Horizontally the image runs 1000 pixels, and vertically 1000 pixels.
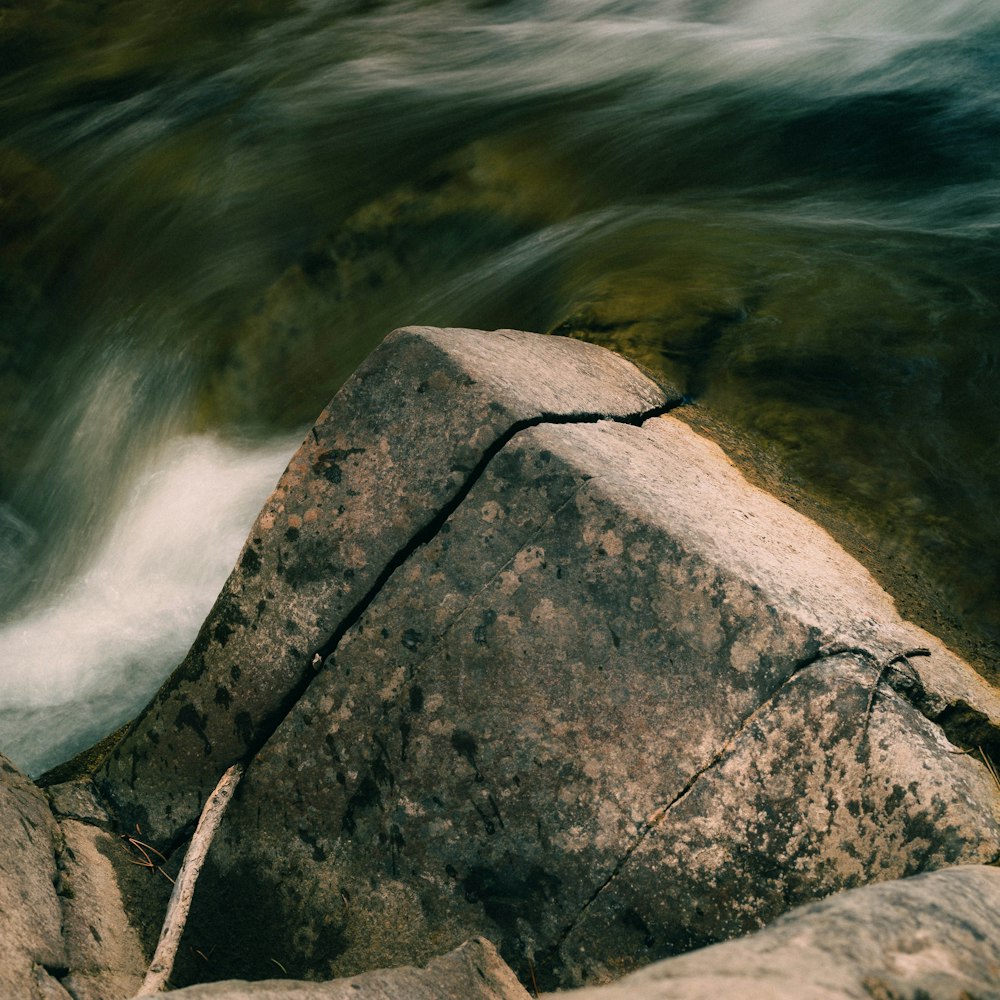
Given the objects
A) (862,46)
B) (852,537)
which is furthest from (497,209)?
(852,537)

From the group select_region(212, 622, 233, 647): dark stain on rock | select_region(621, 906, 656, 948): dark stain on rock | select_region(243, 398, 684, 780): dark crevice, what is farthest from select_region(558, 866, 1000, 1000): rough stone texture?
select_region(212, 622, 233, 647): dark stain on rock

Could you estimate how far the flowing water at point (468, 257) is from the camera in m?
3.97

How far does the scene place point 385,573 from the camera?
114 inches

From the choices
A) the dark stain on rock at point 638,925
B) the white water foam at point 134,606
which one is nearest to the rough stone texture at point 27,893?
the dark stain on rock at point 638,925

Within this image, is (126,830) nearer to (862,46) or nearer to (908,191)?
(908,191)

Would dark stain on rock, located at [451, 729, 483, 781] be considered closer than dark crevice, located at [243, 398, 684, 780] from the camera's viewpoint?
Yes

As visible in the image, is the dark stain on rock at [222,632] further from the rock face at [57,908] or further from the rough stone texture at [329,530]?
the rock face at [57,908]

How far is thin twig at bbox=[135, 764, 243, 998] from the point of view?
2891mm

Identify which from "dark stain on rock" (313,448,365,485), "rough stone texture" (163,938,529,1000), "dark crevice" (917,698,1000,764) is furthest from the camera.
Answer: "dark stain on rock" (313,448,365,485)

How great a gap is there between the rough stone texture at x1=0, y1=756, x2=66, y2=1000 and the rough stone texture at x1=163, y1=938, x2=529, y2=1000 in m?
0.57

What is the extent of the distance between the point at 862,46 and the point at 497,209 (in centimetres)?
303

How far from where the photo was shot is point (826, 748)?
2521 millimetres

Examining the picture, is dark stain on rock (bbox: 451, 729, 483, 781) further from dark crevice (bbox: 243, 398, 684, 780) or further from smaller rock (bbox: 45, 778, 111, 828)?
smaller rock (bbox: 45, 778, 111, 828)

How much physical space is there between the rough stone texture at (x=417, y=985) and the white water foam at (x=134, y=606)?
2579mm
